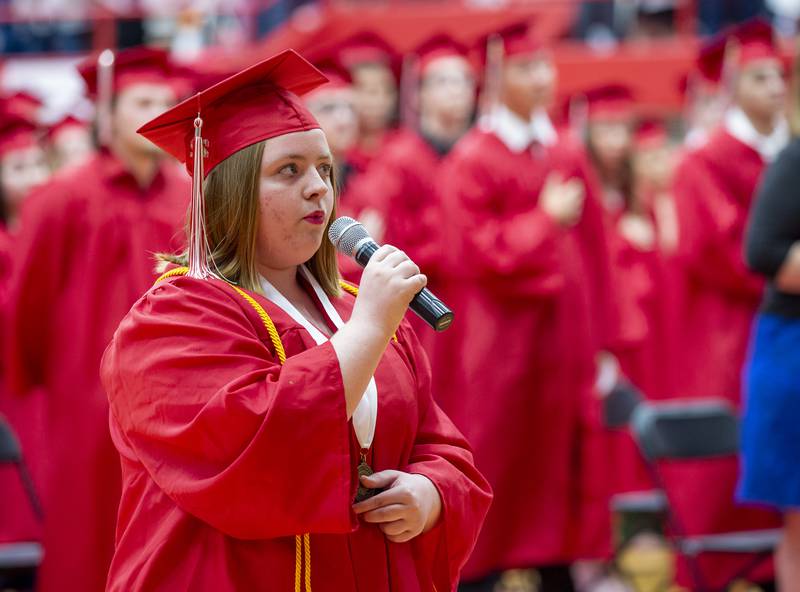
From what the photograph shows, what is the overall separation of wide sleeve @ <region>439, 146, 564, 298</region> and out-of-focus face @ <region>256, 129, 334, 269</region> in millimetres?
3162

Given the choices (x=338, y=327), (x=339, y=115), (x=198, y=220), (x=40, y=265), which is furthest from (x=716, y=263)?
(x=198, y=220)

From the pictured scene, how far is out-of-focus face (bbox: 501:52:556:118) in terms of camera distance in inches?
234

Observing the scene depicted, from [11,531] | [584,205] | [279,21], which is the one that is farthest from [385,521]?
[279,21]

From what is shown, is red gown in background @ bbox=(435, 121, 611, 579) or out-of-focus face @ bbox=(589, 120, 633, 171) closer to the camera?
red gown in background @ bbox=(435, 121, 611, 579)

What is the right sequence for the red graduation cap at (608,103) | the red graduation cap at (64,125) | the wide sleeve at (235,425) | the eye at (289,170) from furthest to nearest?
the red graduation cap at (608,103), the red graduation cap at (64,125), the eye at (289,170), the wide sleeve at (235,425)

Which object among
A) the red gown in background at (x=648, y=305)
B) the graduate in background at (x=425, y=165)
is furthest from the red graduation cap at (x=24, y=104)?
the red gown in background at (x=648, y=305)

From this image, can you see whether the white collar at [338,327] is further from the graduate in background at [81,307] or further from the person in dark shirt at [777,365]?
the graduate in background at [81,307]

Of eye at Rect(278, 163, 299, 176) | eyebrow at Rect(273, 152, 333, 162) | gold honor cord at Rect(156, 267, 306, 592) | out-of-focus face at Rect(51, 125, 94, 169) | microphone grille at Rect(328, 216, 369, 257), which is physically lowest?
gold honor cord at Rect(156, 267, 306, 592)

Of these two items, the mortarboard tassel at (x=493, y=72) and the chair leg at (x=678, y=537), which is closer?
the chair leg at (x=678, y=537)

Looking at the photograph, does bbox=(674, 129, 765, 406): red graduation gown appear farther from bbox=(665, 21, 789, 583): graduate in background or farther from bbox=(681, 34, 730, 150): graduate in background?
bbox=(681, 34, 730, 150): graduate in background

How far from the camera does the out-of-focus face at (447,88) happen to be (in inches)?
271

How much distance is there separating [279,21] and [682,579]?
1177 cm

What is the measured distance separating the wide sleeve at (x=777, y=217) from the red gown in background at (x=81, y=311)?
81.9 inches

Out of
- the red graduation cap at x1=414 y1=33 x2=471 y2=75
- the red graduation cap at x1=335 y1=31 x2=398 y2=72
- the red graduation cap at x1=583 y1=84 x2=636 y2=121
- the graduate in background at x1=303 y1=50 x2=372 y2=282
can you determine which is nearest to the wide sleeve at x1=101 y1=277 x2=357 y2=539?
the graduate in background at x1=303 y1=50 x2=372 y2=282
